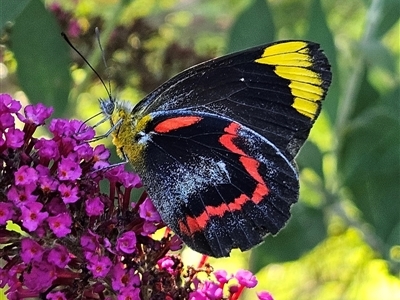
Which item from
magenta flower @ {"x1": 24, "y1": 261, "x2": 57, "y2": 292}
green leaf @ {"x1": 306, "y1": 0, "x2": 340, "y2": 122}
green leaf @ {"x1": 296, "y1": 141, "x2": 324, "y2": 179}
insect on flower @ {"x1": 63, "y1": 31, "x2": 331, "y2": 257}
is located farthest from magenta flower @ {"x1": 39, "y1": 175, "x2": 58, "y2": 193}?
green leaf @ {"x1": 306, "y1": 0, "x2": 340, "y2": 122}

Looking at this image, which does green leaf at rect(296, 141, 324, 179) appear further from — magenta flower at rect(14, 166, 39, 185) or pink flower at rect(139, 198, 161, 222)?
magenta flower at rect(14, 166, 39, 185)

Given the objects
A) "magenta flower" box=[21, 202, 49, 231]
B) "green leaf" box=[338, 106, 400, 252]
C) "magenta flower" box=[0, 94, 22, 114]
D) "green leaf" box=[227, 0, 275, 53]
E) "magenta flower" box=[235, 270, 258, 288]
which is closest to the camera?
"magenta flower" box=[21, 202, 49, 231]

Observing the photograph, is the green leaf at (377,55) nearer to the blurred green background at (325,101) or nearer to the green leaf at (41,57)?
the blurred green background at (325,101)

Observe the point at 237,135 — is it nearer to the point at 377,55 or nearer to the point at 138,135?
the point at 138,135

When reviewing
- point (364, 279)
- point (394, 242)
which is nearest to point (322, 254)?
point (364, 279)

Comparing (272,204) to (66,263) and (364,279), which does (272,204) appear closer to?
(66,263)

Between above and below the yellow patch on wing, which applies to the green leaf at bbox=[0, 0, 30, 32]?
above

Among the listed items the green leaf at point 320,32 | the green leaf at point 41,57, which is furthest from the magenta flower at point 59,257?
the green leaf at point 320,32
